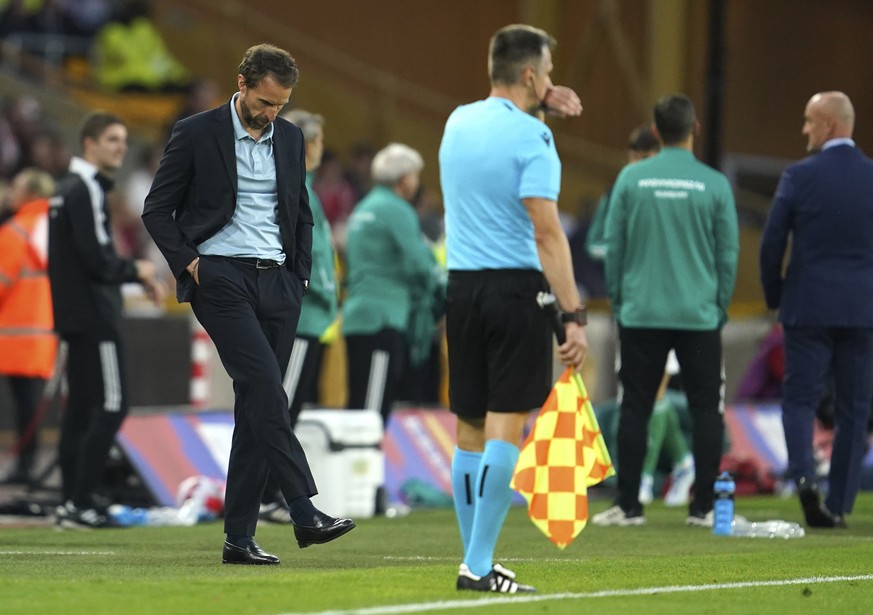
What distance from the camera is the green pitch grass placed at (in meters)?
6.66

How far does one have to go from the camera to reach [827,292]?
35.9ft

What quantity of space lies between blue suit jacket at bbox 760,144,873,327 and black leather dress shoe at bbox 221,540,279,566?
415 cm

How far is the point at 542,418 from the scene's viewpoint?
7.10 meters

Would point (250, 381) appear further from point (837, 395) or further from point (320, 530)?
point (837, 395)

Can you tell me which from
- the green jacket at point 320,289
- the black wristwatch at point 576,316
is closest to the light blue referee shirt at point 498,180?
the black wristwatch at point 576,316

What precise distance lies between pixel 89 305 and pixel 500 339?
4468 mm

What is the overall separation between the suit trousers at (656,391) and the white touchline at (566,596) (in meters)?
2.91

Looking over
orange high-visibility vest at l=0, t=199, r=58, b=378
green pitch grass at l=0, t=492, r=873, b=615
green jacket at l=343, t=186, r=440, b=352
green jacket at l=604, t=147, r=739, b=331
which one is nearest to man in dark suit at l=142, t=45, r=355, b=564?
green pitch grass at l=0, t=492, r=873, b=615

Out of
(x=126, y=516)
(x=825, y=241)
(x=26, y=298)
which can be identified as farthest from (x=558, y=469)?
(x=26, y=298)

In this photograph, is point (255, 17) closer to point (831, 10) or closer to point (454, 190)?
point (831, 10)

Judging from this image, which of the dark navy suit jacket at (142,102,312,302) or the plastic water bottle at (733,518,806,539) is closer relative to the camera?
the dark navy suit jacket at (142,102,312,302)

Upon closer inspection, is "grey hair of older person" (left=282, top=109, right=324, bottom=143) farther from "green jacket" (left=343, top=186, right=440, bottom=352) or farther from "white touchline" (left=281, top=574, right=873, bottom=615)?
"white touchline" (left=281, top=574, right=873, bottom=615)

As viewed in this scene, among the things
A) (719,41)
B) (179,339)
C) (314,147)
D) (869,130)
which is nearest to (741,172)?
(869,130)

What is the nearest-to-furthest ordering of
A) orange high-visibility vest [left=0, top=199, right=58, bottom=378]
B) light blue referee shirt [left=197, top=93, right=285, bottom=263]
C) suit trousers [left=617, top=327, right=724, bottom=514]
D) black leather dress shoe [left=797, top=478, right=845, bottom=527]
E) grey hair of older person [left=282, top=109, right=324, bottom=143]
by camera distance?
1. light blue referee shirt [left=197, top=93, right=285, bottom=263]
2. black leather dress shoe [left=797, top=478, right=845, bottom=527]
3. suit trousers [left=617, top=327, right=724, bottom=514]
4. grey hair of older person [left=282, top=109, right=324, bottom=143]
5. orange high-visibility vest [left=0, top=199, right=58, bottom=378]
